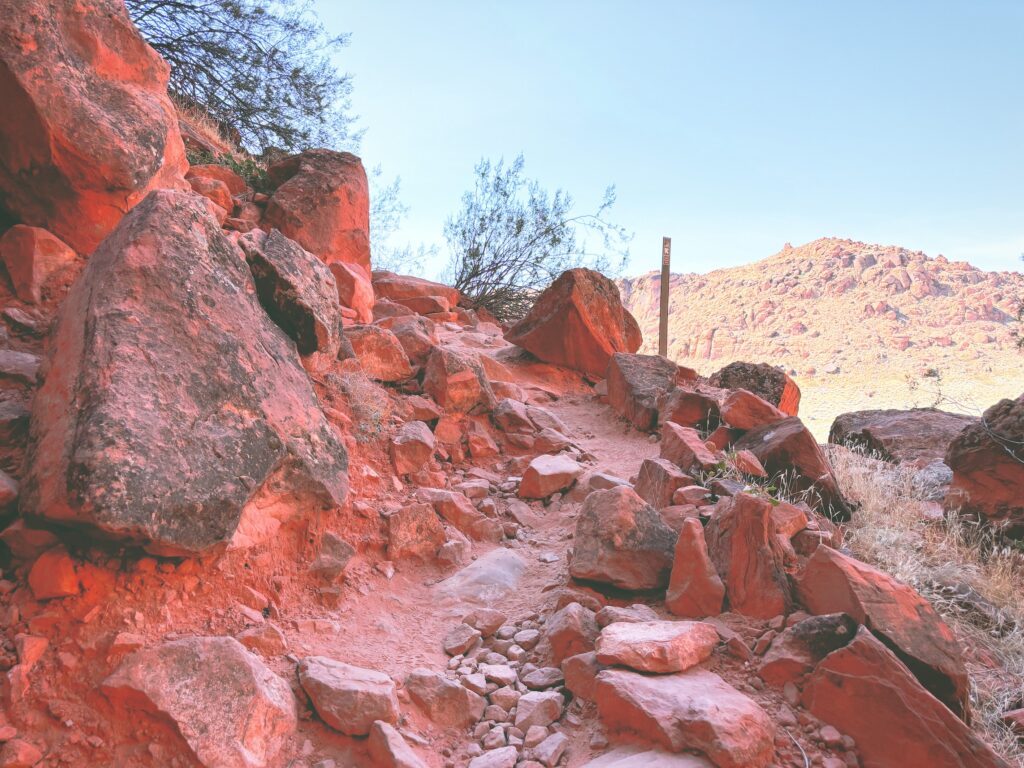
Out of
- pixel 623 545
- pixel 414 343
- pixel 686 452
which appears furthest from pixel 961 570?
pixel 414 343

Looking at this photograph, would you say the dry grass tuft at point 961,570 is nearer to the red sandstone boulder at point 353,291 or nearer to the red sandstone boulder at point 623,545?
the red sandstone boulder at point 623,545

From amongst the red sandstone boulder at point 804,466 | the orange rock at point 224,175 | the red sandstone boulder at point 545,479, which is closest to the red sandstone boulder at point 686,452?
the red sandstone boulder at point 804,466

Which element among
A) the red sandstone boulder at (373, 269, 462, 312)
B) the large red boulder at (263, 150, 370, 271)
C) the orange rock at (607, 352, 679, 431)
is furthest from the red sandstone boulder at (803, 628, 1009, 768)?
the red sandstone boulder at (373, 269, 462, 312)

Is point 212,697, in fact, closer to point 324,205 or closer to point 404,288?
point 324,205

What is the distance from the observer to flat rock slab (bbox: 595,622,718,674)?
2.15 meters

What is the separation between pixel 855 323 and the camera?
2477cm

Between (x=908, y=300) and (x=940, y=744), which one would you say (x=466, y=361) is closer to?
(x=940, y=744)

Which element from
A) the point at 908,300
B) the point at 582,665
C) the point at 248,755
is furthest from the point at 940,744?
the point at 908,300

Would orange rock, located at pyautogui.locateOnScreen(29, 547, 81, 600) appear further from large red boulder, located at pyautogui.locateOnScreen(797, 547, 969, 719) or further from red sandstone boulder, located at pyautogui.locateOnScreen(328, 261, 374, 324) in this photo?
red sandstone boulder, located at pyautogui.locateOnScreen(328, 261, 374, 324)

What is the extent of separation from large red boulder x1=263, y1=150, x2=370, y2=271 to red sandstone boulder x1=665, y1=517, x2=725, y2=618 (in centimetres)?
415

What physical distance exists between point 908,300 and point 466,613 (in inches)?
1130

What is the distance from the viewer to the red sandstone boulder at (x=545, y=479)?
3.88 meters

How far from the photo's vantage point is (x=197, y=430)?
2.20 meters

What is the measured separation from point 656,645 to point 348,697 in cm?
100
